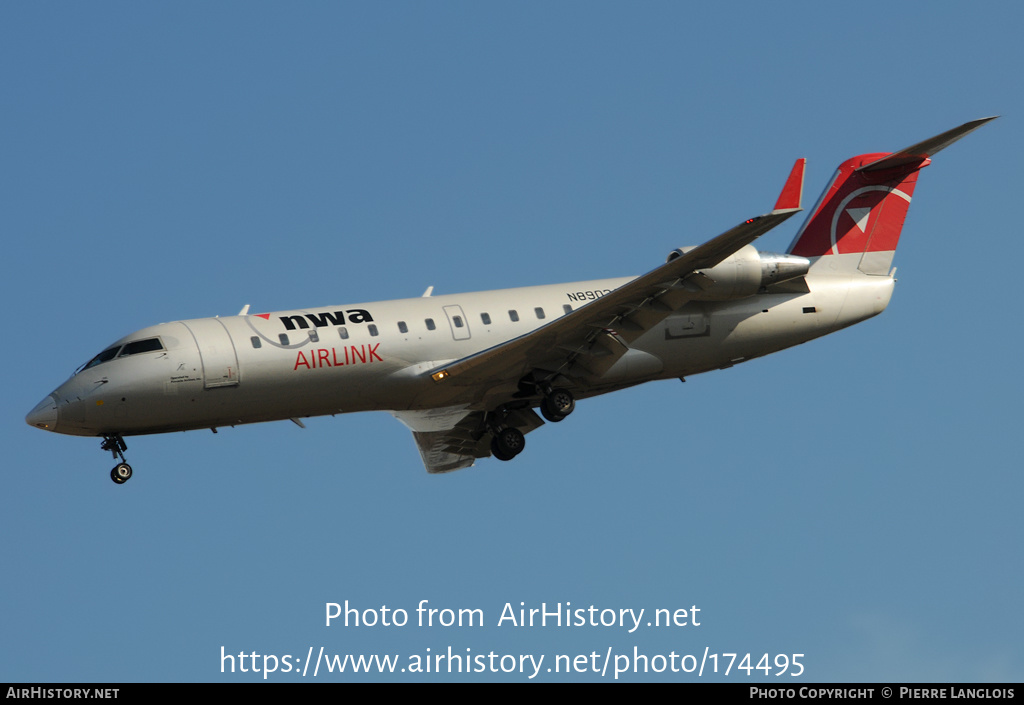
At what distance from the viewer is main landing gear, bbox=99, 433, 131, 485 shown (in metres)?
25.7

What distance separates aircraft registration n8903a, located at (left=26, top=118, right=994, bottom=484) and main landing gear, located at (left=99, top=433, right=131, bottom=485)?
4cm

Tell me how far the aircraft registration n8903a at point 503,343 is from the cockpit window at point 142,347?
1.0 inches

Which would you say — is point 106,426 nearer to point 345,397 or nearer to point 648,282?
point 345,397

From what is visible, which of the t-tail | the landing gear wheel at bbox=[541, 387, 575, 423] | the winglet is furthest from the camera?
the t-tail

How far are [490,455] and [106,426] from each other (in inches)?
348

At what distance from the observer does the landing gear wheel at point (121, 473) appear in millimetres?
25641

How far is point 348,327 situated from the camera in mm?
26219

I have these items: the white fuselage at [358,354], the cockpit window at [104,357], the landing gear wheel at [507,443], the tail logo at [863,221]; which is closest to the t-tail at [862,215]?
the tail logo at [863,221]

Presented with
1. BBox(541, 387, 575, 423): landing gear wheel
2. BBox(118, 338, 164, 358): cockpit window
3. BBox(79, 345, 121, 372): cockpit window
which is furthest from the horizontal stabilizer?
BBox(79, 345, 121, 372): cockpit window

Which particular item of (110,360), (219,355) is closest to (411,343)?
(219,355)

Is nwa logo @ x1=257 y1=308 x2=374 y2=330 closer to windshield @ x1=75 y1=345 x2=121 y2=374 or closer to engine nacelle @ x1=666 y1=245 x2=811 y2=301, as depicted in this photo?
windshield @ x1=75 y1=345 x2=121 y2=374

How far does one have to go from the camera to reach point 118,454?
1014 inches

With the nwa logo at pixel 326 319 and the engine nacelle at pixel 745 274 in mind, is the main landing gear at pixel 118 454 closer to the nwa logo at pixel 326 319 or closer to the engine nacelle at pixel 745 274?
the nwa logo at pixel 326 319

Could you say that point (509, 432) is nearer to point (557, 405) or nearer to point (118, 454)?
point (557, 405)
